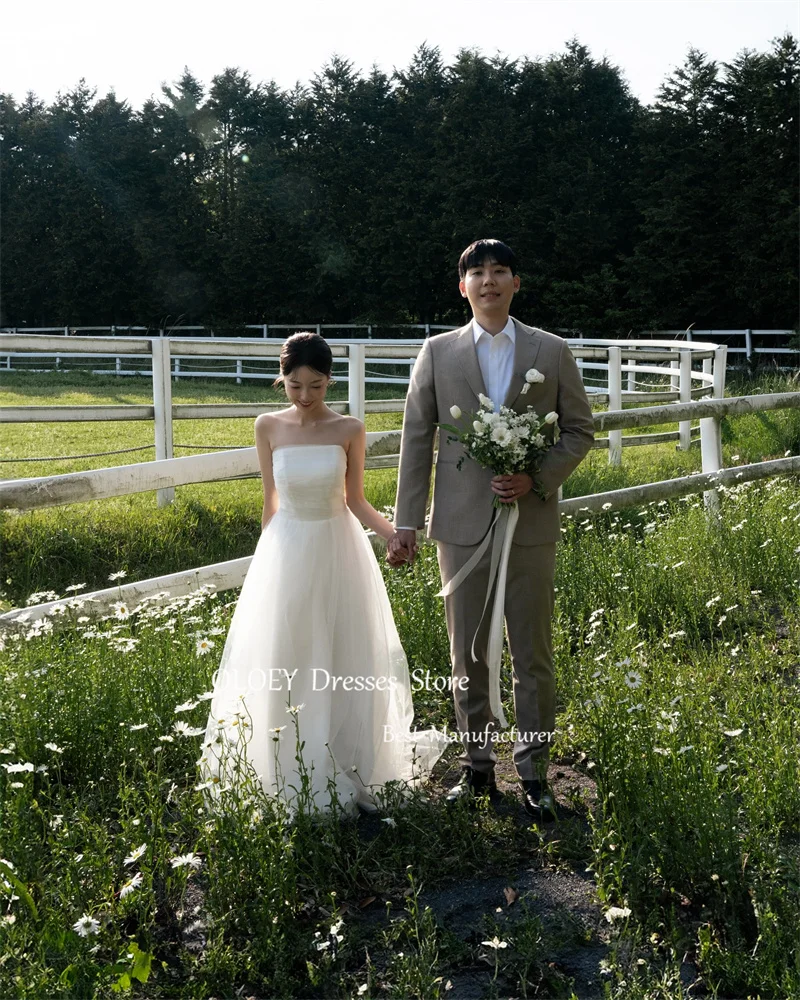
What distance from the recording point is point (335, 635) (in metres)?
3.91

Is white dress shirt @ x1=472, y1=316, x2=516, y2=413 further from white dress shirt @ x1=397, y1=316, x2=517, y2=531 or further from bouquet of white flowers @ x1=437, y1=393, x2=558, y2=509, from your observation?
bouquet of white flowers @ x1=437, y1=393, x2=558, y2=509

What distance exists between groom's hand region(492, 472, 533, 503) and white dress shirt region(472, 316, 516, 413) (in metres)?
0.29

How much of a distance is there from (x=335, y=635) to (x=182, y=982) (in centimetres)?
146

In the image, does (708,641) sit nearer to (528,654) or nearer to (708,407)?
(528,654)

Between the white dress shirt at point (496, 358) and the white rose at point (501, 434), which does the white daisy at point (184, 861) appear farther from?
the white rose at point (501, 434)

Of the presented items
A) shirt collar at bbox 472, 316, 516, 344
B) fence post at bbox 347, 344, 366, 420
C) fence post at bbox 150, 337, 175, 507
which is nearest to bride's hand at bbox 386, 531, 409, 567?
shirt collar at bbox 472, 316, 516, 344

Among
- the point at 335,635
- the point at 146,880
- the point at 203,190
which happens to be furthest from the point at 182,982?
the point at 203,190

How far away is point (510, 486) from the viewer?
3561 millimetres

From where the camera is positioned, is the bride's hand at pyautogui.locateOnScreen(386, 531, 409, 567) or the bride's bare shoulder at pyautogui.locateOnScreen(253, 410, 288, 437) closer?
the bride's hand at pyautogui.locateOnScreen(386, 531, 409, 567)

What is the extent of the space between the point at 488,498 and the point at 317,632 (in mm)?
822

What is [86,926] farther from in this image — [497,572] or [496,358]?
[496,358]

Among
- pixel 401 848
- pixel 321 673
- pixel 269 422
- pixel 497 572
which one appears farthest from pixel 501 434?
pixel 401 848

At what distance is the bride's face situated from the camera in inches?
152

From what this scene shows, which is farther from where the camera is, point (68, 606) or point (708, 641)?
point (708, 641)
